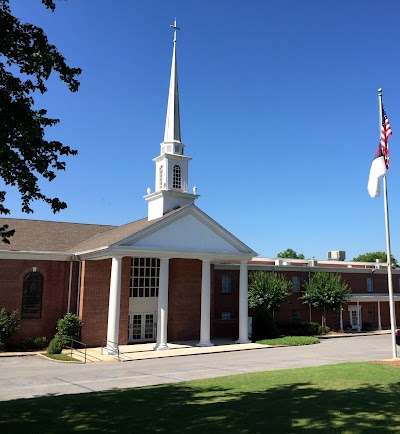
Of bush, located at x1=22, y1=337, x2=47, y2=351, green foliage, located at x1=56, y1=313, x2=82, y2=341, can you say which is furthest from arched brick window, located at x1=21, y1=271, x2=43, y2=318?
green foliage, located at x1=56, y1=313, x2=82, y2=341

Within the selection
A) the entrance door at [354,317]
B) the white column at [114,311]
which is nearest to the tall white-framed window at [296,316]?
the entrance door at [354,317]

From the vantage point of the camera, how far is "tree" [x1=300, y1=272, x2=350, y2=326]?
37125 millimetres

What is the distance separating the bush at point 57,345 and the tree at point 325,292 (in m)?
20.6

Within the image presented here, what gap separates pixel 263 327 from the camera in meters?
31.9

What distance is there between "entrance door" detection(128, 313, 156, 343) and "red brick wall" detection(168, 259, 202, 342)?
4.04ft

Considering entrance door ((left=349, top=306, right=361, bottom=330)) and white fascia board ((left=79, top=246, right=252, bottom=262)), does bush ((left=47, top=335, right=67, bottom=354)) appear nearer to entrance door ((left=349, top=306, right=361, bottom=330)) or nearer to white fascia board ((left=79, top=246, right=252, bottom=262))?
white fascia board ((left=79, top=246, right=252, bottom=262))

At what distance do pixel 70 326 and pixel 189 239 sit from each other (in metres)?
8.94

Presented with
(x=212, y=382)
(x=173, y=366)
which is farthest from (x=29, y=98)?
(x=173, y=366)

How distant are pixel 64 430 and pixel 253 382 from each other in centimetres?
712

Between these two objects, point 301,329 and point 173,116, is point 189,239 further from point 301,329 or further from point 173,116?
point 301,329

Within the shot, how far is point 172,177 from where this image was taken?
30.9 metres

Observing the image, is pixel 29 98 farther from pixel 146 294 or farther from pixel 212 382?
pixel 146 294

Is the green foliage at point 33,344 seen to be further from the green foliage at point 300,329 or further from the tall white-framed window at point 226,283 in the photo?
the green foliage at point 300,329

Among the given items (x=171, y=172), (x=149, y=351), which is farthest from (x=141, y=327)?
(x=171, y=172)
